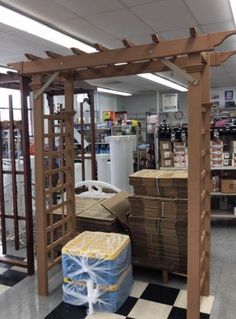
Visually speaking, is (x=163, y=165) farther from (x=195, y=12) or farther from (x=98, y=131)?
(x=98, y=131)

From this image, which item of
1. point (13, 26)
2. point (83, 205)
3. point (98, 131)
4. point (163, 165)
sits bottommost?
point (83, 205)

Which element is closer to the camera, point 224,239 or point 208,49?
point 208,49

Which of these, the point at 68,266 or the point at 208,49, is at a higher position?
the point at 208,49

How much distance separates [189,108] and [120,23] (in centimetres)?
304

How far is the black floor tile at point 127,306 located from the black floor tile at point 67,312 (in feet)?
1.02

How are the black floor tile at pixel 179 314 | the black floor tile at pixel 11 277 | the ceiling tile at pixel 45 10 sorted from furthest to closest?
1. the ceiling tile at pixel 45 10
2. the black floor tile at pixel 11 277
3. the black floor tile at pixel 179 314

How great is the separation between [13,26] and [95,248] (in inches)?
138

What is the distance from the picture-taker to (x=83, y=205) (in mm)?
3941

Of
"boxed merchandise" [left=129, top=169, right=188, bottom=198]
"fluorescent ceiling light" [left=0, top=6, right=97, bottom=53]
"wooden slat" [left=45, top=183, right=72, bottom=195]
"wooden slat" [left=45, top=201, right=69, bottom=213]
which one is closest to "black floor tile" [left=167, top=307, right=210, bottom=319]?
"boxed merchandise" [left=129, top=169, right=188, bottom=198]

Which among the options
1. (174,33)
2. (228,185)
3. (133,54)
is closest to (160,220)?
(133,54)

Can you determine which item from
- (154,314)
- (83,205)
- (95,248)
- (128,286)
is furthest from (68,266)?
(83,205)

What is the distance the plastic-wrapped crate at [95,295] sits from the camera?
8.67ft

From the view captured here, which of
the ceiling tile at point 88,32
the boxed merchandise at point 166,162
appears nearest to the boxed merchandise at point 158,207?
the boxed merchandise at point 166,162

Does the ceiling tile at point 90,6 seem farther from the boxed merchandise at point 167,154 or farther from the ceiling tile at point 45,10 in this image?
the boxed merchandise at point 167,154
